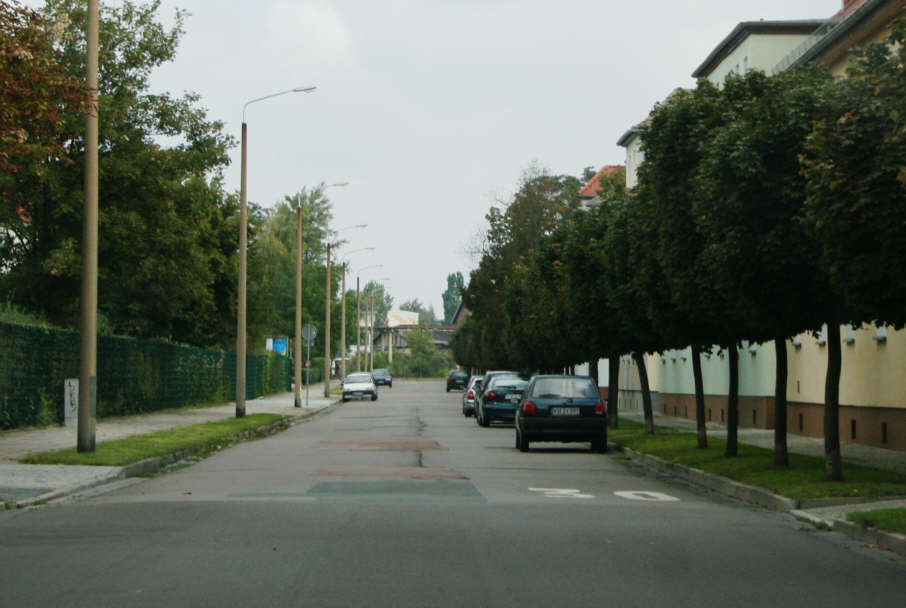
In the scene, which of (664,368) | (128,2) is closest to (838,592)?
(128,2)

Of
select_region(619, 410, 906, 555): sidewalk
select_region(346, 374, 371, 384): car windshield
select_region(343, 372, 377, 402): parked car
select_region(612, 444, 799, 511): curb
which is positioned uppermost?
select_region(346, 374, 371, 384): car windshield

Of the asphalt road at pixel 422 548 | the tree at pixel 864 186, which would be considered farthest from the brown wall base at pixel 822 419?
the tree at pixel 864 186

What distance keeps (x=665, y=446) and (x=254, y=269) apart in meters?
41.5

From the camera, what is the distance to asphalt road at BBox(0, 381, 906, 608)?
8.45m

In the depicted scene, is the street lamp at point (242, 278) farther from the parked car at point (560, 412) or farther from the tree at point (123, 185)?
the parked car at point (560, 412)

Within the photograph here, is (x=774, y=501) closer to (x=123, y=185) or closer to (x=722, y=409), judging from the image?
(x=123, y=185)

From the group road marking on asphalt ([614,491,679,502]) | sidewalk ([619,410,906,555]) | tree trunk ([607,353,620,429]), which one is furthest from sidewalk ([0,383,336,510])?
tree trunk ([607,353,620,429])

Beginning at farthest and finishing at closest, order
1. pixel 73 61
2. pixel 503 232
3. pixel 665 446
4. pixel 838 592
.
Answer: pixel 503 232, pixel 73 61, pixel 665 446, pixel 838 592

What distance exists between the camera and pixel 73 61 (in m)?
35.6

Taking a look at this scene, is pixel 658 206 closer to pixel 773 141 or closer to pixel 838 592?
pixel 773 141

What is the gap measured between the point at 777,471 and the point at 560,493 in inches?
142

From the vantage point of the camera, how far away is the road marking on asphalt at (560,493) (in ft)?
53.9

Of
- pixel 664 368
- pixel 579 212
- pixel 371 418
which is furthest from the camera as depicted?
pixel 664 368

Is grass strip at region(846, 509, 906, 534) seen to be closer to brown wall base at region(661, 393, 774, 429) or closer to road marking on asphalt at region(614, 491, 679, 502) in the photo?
road marking on asphalt at region(614, 491, 679, 502)
